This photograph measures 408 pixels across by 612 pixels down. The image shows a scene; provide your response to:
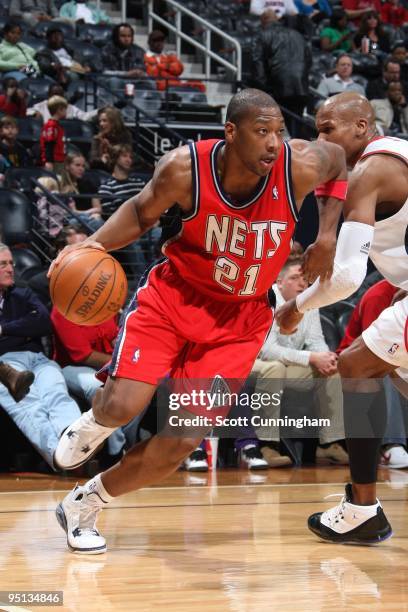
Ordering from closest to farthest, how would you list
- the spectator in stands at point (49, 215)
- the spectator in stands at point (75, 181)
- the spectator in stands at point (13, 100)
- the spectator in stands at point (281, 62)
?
the spectator in stands at point (49, 215) < the spectator in stands at point (75, 181) < the spectator in stands at point (13, 100) < the spectator in stands at point (281, 62)

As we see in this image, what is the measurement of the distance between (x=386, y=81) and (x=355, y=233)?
10203 millimetres

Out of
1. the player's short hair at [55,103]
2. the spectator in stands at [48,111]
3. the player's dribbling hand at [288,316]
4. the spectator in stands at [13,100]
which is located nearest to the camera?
the player's dribbling hand at [288,316]

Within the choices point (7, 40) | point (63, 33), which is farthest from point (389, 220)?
point (63, 33)

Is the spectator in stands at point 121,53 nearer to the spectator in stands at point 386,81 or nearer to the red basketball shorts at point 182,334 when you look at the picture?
the spectator in stands at point 386,81

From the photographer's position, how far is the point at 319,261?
4.27 m

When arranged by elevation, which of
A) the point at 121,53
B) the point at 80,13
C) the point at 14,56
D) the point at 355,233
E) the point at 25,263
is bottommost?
the point at 25,263

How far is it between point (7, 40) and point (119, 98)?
1.55 metres

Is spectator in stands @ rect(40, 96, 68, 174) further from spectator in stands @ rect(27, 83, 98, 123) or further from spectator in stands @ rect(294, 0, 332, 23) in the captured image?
spectator in stands @ rect(294, 0, 332, 23)

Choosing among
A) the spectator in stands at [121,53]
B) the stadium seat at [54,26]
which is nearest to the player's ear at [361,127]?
the spectator in stands at [121,53]

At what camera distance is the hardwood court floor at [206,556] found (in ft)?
12.1

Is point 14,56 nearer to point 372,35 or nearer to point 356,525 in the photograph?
point 372,35

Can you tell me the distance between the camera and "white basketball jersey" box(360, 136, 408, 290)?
14.3 feet

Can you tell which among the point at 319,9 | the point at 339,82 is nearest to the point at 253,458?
the point at 339,82

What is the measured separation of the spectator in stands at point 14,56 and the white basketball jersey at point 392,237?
7921 millimetres
